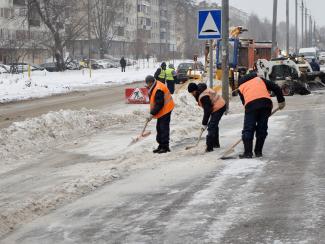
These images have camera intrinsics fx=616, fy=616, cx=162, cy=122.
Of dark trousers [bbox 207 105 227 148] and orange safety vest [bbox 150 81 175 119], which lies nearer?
dark trousers [bbox 207 105 227 148]

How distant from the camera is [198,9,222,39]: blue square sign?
49.3ft

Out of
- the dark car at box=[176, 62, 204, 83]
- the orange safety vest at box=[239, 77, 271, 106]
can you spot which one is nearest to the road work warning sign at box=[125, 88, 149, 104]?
the orange safety vest at box=[239, 77, 271, 106]

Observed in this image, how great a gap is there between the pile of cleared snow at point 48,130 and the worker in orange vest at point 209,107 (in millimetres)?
3598

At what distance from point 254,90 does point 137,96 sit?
1292 centimetres

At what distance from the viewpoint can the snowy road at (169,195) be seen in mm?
6141

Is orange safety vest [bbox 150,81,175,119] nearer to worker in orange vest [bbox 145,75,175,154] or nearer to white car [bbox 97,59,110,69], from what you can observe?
worker in orange vest [bbox 145,75,175,154]

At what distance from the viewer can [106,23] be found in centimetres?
8275

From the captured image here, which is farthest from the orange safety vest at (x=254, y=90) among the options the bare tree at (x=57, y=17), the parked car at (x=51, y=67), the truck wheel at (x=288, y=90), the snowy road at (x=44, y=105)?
the parked car at (x=51, y=67)

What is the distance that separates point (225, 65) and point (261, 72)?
908 centimetres

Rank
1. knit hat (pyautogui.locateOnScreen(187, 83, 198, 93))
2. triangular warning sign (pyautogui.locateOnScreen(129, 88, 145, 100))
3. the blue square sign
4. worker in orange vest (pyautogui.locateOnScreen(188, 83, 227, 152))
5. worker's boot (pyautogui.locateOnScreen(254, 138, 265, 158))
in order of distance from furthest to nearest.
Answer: triangular warning sign (pyautogui.locateOnScreen(129, 88, 145, 100))
the blue square sign
worker in orange vest (pyautogui.locateOnScreen(188, 83, 227, 152))
knit hat (pyautogui.locateOnScreen(187, 83, 198, 93))
worker's boot (pyautogui.locateOnScreen(254, 138, 265, 158))

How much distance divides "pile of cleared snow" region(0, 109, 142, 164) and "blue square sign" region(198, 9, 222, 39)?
3.76m

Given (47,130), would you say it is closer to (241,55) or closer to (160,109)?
(160,109)

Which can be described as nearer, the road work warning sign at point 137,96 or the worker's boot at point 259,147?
the worker's boot at point 259,147

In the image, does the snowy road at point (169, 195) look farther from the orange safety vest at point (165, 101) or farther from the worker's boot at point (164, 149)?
the orange safety vest at point (165, 101)
